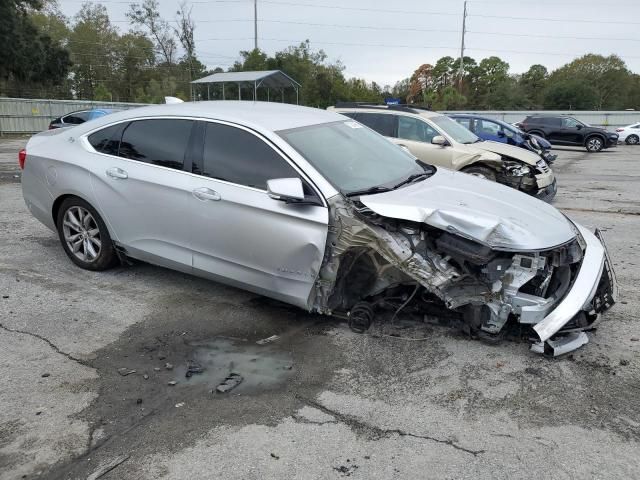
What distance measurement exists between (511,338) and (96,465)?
2.85 meters

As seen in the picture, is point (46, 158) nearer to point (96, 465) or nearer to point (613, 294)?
point (96, 465)

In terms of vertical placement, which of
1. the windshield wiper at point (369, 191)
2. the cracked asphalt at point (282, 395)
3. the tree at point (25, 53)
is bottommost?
the cracked asphalt at point (282, 395)

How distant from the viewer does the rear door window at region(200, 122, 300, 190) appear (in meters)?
4.05

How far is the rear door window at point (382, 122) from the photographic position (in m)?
10.5

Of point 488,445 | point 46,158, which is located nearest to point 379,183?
point 488,445

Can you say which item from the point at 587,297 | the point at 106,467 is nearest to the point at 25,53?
the point at 106,467

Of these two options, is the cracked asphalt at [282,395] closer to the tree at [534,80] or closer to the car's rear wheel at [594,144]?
the car's rear wheel at [594,144]

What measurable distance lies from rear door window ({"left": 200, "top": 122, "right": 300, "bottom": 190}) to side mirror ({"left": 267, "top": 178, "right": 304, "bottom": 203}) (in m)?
0.20

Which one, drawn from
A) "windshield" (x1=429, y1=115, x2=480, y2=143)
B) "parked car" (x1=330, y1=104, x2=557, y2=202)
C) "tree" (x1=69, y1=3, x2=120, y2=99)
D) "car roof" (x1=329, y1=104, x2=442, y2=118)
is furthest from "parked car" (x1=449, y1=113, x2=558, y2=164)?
"tree" (x1=69, y1=3, x2=120, y2=99)

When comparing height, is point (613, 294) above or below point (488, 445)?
above

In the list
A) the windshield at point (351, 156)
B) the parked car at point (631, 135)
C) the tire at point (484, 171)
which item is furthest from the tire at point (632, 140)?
the windshield at point (351, 156)

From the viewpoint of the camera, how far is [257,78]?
90.7 feet

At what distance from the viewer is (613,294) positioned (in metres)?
3.75

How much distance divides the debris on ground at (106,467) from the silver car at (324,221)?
169 centimetres
